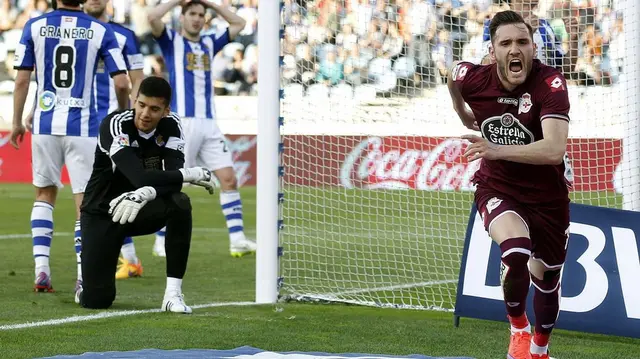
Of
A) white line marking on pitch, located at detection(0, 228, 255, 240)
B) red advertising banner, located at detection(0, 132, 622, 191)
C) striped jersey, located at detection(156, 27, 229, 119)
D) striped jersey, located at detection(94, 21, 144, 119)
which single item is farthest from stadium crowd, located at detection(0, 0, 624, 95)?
white line marking on pitch, located at detection(0, 228, 255, 240)

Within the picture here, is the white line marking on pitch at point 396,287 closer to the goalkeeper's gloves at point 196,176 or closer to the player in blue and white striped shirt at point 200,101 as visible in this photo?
the goalkeeper's gloves at point 196,176

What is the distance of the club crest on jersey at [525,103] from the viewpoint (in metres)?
4.78

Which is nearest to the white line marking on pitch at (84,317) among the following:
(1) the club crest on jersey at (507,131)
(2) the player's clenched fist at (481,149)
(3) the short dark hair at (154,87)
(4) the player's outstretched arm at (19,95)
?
(3) the short dark hair at (154,87)

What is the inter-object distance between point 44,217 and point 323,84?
2.56m

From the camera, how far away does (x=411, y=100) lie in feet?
28.9

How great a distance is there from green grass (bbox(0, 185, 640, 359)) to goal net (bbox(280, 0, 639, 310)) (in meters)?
0.04

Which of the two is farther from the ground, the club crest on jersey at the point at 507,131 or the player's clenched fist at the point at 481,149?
the club crest on jersey at the point at 507,131

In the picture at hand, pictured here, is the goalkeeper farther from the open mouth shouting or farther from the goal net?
the open mouth shouting

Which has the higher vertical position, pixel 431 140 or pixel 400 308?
pixel 431 140

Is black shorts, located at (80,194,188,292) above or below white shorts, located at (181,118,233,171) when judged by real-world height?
below

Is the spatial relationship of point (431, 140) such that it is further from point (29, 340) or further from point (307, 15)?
point (29, 340)

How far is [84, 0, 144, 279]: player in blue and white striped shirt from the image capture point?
24.1 ft

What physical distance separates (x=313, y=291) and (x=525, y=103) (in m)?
2.82

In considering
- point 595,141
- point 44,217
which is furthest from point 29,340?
point 595,141
